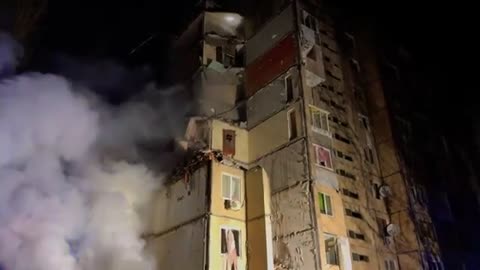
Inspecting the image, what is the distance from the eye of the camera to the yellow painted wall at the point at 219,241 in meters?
15.9

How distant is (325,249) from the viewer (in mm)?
17172

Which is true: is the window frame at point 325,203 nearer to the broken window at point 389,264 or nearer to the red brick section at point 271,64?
the broken window at point 389,264

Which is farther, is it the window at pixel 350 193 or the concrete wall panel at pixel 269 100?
the concrete wall panel at pixel 269 100

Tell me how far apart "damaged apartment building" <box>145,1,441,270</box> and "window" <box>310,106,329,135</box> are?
2.7 inches

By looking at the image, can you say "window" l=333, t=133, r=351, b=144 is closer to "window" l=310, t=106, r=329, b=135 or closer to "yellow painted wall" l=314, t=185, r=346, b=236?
"window" l=310, t=106, r=329, b=135

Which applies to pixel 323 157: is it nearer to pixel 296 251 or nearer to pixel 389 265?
pixel 296 251

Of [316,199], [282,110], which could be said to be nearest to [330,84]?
[282,110]

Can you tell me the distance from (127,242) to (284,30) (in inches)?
573

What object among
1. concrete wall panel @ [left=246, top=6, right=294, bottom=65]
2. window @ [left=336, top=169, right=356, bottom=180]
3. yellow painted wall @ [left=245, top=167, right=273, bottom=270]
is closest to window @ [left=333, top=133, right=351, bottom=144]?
window @ [left=336, top=169, right=356, bottom=180]

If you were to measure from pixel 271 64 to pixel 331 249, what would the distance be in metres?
11.0

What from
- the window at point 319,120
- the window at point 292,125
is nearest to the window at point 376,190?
the window at point 319,120

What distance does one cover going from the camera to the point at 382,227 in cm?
2094

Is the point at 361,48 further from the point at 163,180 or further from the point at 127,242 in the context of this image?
the point at 127,242

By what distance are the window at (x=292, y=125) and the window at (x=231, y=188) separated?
3702 mm
